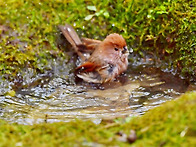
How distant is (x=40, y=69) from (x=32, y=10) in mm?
1138

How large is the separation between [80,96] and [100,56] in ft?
3.54

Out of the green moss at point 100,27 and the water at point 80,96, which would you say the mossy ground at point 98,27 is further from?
the water at point 80,96

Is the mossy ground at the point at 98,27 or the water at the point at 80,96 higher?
the mossy ground at the point at 98,27

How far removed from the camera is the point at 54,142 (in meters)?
2.34

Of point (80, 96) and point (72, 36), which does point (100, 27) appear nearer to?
point (72, 36)

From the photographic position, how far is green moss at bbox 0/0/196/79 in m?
5.64

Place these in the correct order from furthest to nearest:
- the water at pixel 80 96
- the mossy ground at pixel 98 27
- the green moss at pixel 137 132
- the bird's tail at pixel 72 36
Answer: the bird's tail at pixel 72 36 < the mossy ground at pixel 98 27 < the water at pixel 80 96 < the green moss at pixel 137 132

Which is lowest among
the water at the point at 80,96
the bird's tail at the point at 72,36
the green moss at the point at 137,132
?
the water at the point at 80,96

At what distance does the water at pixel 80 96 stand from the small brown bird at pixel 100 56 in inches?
7.9

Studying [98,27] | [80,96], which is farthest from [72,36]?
[80,96]

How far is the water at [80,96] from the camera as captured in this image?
4465 mm

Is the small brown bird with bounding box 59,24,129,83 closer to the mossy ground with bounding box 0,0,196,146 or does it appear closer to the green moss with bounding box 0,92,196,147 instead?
the mossy ground with bounding box 0,0,196,146

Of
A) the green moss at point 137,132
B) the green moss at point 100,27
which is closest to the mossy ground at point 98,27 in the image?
the green moss at point 100,27

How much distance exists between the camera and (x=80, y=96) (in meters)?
5.17
